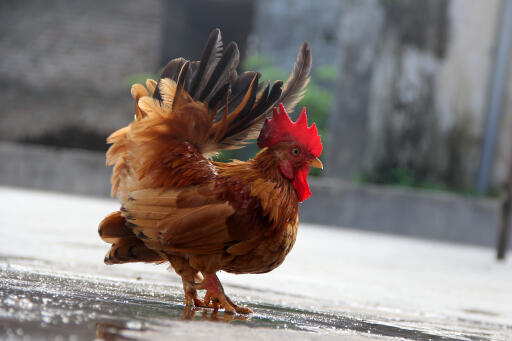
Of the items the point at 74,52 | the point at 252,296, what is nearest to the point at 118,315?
the point at 252,296

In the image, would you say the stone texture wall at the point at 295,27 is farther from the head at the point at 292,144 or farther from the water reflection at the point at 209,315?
the water reflection at the point at 209,315

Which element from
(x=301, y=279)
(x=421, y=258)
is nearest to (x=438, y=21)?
(x=421, y=258)

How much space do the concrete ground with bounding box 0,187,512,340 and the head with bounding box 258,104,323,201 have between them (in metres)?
0.59

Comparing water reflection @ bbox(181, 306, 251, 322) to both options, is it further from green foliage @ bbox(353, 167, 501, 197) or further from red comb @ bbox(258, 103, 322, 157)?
green foliage @ bbox(353, 167, 501, 197)

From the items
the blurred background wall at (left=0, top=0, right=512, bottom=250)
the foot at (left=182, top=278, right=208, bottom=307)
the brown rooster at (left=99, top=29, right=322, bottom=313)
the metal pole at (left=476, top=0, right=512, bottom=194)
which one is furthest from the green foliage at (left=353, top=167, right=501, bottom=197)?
the foot at (left=182, top=278, right=208, bottom=307)

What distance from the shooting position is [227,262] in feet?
8.94

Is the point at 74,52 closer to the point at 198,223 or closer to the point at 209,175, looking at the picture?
the point at 209,175

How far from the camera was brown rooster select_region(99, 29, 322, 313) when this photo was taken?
2684mm

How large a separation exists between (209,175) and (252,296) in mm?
997

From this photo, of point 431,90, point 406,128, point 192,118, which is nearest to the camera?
point 192,118

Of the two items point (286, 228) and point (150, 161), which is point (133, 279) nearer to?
point (150, 161)

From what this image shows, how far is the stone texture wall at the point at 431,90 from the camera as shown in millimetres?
13719

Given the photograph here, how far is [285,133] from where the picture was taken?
2928 millimetres

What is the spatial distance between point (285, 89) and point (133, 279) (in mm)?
1370
